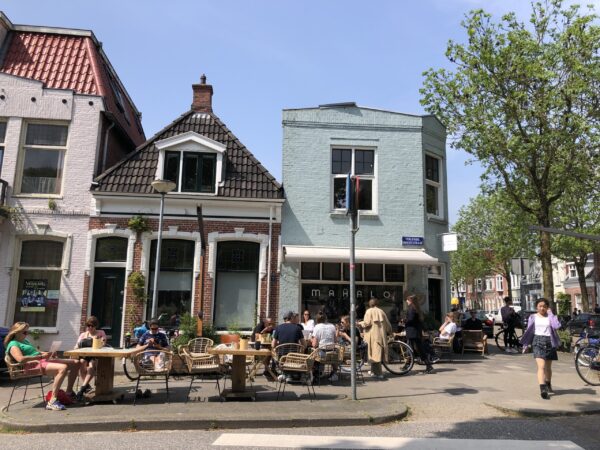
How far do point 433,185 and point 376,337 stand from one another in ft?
23.9

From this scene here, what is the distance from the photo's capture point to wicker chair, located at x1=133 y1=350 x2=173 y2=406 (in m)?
7.80

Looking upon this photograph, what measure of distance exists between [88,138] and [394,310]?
10.5m

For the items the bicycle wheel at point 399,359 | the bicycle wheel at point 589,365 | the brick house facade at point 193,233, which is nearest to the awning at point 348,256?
the brick house facade at point 193,233

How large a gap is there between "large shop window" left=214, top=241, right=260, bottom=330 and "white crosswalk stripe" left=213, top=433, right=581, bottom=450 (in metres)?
7.92

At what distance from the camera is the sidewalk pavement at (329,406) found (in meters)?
6.51

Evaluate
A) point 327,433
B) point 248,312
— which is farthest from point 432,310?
point 327,433

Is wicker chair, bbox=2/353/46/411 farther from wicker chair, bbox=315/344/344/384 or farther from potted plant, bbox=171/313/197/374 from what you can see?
wicker chair, bbox=315/344/344/384

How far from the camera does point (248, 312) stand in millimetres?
13992

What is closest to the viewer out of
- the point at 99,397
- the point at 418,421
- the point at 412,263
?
the point at 418,421

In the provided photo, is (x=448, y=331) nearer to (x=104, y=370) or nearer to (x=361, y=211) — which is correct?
(x=361, y=211)

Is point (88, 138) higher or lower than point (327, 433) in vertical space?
higher

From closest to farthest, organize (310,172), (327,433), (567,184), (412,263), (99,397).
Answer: (327,433) → (99,397) → (412,263) → (310,172) → (567,184)

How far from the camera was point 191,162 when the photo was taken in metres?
14.6

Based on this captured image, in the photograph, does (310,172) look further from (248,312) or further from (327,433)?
(327,433)
